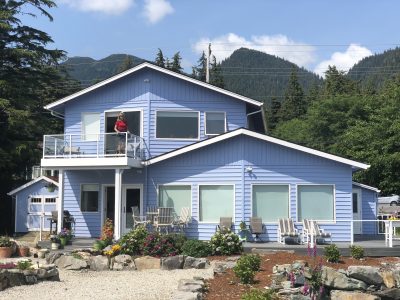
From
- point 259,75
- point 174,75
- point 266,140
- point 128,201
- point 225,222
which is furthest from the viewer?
point 259,75

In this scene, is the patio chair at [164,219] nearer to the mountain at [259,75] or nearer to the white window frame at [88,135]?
the white window frame at [88,135]

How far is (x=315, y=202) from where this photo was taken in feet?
63.4

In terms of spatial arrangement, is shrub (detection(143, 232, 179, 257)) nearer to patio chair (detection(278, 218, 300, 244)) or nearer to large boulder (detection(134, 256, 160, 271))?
large boulder (detection(134, 256, 160, 271))

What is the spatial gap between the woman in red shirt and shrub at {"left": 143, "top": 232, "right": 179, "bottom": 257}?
17.3ft

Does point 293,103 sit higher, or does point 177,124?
point 293,103

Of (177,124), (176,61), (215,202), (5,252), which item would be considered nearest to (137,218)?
(215,202)

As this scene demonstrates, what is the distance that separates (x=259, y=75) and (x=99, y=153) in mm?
104278

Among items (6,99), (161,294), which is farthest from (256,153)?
(6,99)

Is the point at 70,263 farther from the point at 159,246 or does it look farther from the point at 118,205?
the point at 118,205

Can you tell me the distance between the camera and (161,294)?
32.8ft

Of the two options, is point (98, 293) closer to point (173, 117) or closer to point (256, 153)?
point (256, 153)

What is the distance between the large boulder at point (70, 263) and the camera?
14.0m

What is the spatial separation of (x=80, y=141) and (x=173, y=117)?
401 centimetres


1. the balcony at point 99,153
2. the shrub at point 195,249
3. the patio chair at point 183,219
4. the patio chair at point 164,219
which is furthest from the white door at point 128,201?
the shrub at point 195,249
